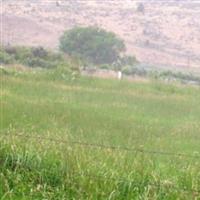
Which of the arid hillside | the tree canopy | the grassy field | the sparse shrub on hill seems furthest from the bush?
the arid hillside

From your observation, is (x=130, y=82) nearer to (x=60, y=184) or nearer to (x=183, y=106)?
(x=183, y=106)

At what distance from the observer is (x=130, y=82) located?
35438 millimetres

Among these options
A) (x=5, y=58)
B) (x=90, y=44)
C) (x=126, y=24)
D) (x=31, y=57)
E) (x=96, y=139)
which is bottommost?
(x=126, y=24)

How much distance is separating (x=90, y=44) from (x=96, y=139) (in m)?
46.5

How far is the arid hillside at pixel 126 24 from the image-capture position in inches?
3147

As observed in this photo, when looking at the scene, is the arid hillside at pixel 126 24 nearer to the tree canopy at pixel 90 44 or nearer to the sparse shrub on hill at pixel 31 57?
the tree canopy at pixel 90 44

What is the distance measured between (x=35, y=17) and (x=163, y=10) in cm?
2440

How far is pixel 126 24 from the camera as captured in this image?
93688 mm

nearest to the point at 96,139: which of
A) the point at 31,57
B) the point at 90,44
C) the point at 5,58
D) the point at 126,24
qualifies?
the point at 5,58

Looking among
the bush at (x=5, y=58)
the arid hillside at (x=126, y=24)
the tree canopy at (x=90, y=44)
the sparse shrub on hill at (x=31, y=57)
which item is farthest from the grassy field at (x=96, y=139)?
the arid hillside at (x=126, y=24)

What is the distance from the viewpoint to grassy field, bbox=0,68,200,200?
8.34 meters

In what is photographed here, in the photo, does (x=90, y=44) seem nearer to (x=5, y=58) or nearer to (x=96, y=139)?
(x=5, y=58)

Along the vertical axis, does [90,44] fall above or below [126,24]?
above

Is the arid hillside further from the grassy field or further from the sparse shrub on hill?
the grassy field
